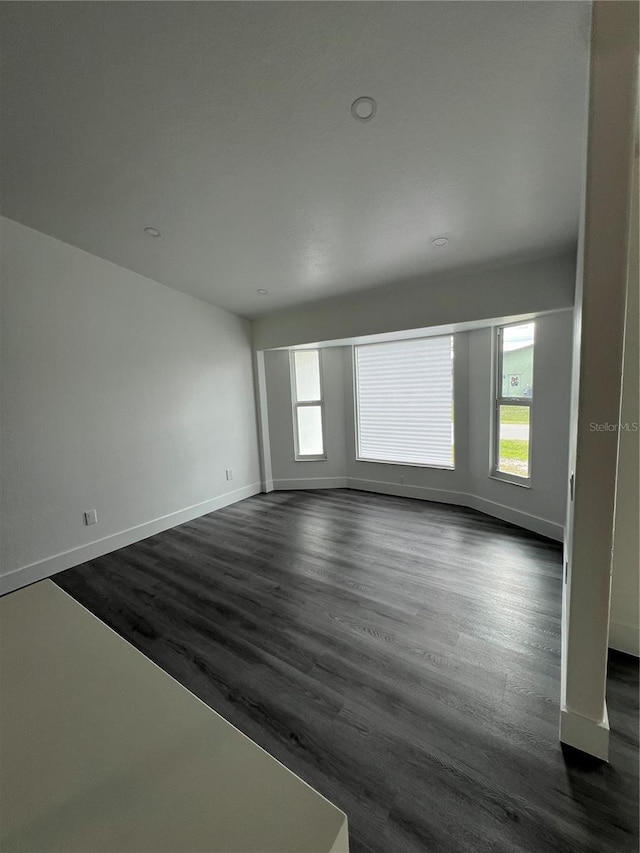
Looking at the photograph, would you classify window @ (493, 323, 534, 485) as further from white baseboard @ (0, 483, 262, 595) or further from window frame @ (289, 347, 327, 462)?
white baseboard @ (0, 483, 262, 595)

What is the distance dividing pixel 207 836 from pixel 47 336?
340 cm

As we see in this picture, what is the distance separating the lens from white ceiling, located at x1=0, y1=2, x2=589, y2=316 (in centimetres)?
130

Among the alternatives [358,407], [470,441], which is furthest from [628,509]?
[358,407]

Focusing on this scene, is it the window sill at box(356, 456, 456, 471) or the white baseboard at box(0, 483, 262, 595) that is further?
the window sill at box(356, 456, 456, 471)

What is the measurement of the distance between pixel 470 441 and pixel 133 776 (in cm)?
386

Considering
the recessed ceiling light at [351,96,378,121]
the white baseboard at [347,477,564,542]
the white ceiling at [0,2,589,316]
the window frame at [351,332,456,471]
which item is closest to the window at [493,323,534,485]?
the white baseboard at [347,477,564,542]

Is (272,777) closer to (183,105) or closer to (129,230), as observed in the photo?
(183,105)

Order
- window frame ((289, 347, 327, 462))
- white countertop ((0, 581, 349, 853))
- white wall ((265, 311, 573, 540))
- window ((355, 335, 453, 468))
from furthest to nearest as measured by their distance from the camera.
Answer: window frame ((289, 347, 327, 462)), window ((355, 335, 453, 468)), white wall ((265, 311, 573, 540)), white countertop ((0, 581, 349, 853))

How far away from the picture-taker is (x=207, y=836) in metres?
0.41

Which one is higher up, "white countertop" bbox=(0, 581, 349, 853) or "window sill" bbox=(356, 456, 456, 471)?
"white countertop" bbox=(0, 581, 349, 853)

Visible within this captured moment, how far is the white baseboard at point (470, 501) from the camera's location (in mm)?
2998

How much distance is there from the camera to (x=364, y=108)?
61.7 inches

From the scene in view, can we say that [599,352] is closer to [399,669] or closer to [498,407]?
[399,669]

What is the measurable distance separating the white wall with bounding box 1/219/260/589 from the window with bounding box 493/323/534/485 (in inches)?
128
